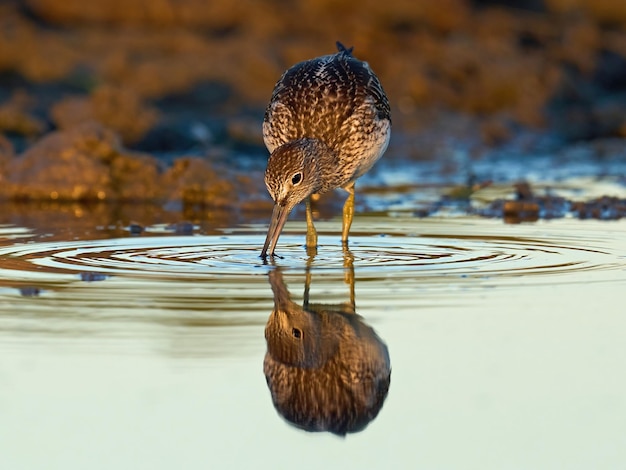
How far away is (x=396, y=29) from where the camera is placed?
18859 mm

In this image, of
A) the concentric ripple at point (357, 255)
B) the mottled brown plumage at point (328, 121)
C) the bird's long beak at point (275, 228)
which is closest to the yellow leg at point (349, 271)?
the concentric ripple at point (357, 255)

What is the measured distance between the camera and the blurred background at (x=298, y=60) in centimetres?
1564

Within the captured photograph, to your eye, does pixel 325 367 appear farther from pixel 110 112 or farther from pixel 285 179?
pixel 110 112

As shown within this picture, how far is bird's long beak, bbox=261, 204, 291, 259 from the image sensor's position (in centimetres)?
842

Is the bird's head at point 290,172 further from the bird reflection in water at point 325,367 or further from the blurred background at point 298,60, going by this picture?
the blurred background at point 298,60

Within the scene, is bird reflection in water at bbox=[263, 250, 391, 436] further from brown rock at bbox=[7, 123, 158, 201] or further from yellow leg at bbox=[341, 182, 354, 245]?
brown rock at bbox=[7, 123, 158, 201]

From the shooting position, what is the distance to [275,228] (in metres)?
8.51

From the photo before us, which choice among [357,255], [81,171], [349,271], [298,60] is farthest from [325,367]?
[298,60]

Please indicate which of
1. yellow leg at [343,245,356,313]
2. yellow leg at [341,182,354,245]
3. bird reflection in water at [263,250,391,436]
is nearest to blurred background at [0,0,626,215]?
yellow leg at [341,182,354,245]

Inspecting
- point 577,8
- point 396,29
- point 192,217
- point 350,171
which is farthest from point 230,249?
point 577,8

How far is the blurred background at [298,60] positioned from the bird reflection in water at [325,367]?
25.8ft

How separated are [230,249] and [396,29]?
10755mm

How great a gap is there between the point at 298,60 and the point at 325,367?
40.0ft

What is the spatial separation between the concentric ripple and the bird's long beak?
0.11 metres
